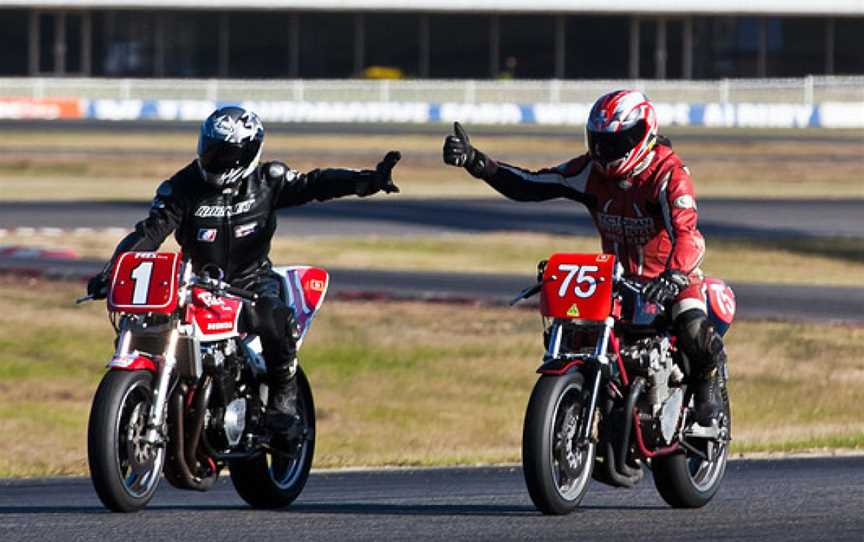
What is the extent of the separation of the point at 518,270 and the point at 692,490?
15955 millimetres

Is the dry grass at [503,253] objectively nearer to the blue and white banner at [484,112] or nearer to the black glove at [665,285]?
the black glove at [665,285]

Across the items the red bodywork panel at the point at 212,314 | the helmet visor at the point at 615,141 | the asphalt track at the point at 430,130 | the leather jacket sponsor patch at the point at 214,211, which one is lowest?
the red bodywork panel at the point at 212,314

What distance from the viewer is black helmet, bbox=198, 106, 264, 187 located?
8656 mm

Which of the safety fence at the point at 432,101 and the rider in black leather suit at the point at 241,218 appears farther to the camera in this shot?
the safety fence at the point at 432,101

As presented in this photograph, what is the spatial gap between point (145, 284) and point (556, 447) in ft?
6.16

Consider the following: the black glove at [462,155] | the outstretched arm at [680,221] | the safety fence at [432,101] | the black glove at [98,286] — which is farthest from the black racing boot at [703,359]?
the safety fence at [432,101]

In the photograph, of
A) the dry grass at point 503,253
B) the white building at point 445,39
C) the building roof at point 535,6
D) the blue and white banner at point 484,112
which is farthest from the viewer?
the white building at point 445,39

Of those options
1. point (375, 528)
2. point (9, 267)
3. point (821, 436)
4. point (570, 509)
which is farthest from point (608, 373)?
point (9, 267)

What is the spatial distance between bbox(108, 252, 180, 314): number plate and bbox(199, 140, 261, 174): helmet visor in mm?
689

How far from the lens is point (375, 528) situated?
7.95 meters

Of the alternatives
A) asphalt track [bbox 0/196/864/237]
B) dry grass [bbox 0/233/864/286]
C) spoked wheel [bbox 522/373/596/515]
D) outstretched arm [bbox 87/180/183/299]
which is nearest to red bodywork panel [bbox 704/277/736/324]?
spoked wheel [bbox 522/373/596/515]

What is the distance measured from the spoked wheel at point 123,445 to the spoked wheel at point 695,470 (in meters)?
2.32

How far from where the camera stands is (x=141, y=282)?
26.5ft

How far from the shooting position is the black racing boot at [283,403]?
870 centimetres
